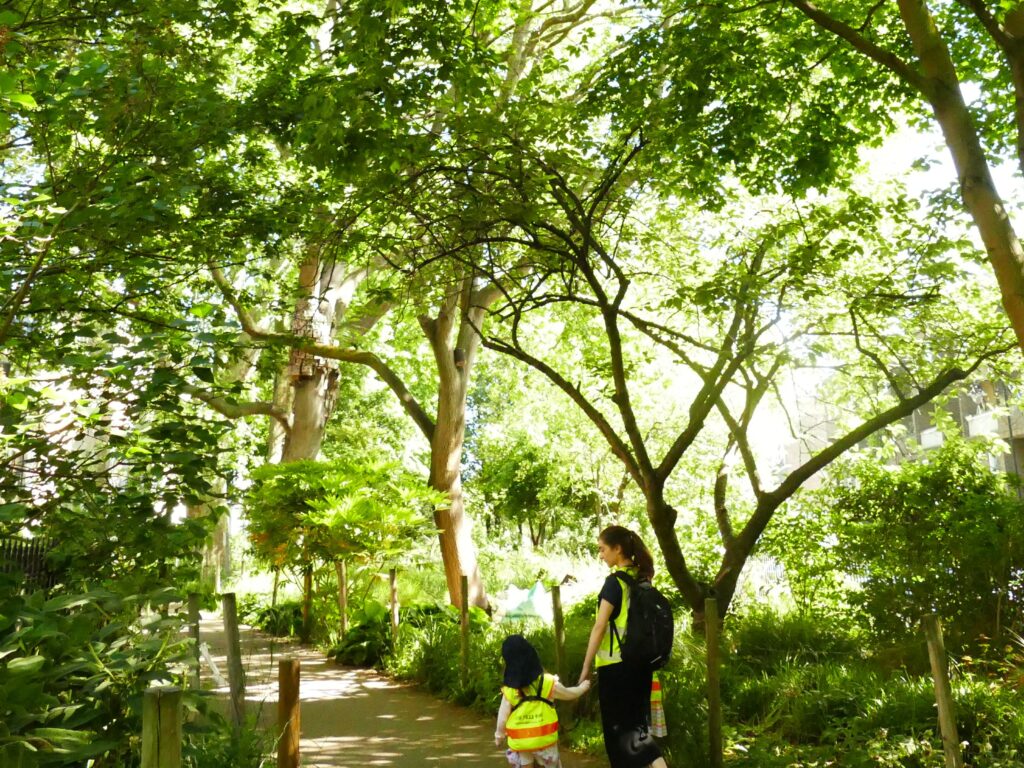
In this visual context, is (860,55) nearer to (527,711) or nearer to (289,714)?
(527,711)

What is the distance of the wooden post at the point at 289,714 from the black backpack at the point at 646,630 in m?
2.26

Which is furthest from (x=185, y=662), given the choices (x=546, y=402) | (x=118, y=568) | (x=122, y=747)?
(x=546, y=402)

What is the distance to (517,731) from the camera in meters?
5.91

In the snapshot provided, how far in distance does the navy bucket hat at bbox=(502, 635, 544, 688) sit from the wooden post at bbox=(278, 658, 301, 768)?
148cm

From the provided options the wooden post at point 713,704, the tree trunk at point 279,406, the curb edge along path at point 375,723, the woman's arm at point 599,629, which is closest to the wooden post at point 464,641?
the curb edge along path at point 375,723

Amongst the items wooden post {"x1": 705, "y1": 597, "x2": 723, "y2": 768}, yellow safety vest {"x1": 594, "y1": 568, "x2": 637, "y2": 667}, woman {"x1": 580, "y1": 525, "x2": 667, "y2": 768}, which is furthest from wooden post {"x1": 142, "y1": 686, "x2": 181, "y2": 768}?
wooden post {"x1": 705, "y1": 597, "x2": 723, "y2": 768}

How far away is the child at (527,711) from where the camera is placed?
5879 mm

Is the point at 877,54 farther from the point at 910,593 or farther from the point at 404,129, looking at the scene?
the point at 910,593

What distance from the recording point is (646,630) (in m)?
6.17

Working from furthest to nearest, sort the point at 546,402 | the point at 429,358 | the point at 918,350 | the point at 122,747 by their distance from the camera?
the point at 546,402 → the point at 429,358 → the point at 918,350 → the point at 122,747

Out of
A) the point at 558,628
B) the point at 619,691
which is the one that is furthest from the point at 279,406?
the point at 619,691

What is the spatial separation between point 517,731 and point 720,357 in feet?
17.5

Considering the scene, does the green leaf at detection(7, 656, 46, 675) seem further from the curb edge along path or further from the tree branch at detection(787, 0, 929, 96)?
the tree branch at detection(787, 0, 929, 96)

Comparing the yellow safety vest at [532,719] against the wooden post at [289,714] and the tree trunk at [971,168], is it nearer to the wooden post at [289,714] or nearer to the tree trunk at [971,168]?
the wooden post at [289,714]
